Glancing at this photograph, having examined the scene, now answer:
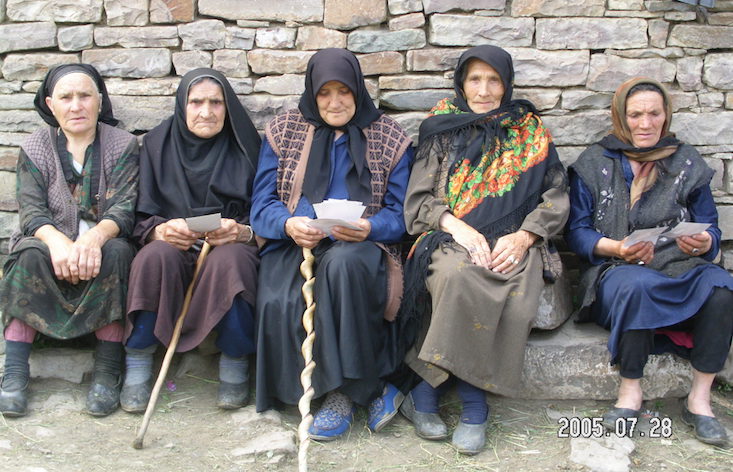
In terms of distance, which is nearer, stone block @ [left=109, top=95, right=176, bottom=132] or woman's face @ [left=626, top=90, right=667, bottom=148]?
woman's face @ [left=626, top=90, right=667, bottom=148]

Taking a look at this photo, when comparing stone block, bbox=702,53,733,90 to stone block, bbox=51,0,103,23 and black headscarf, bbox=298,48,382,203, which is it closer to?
black headscarf, bbox=298,48,382,203

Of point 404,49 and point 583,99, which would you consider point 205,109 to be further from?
point 583,99

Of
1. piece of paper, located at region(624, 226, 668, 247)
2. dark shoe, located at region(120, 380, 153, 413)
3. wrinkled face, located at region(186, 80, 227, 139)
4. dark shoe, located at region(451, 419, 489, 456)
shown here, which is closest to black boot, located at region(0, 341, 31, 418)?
dark shoe, located at region(120, 380, 153, 413)

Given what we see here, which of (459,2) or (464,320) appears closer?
(464,320)

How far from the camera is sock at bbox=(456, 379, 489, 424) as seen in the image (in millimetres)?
3412

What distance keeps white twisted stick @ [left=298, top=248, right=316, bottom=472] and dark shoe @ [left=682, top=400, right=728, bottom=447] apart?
1.73 metres

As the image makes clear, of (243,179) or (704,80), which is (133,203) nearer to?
(243,179)

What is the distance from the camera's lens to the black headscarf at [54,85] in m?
4.00

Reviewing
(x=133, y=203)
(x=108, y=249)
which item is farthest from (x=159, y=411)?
(x=133, y=203)

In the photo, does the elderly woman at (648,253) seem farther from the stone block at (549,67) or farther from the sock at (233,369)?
the sock at (233,369)

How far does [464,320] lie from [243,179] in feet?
4.62

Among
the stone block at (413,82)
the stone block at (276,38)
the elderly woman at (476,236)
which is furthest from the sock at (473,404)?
the stone block at (276,38)

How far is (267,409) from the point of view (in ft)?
11.9

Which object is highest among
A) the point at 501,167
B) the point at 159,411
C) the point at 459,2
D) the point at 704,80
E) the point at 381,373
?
the point at 459,2
